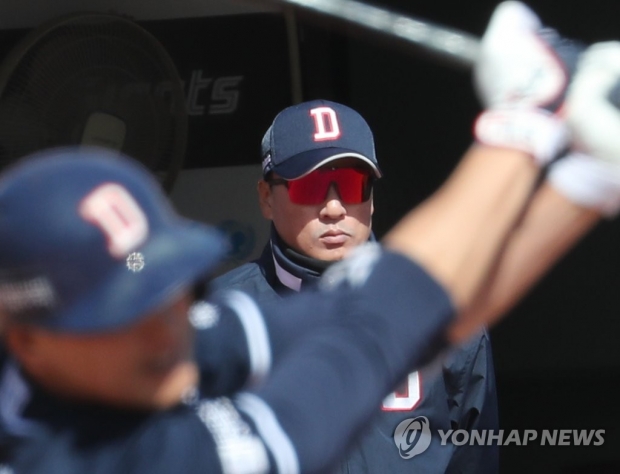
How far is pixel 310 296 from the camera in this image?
4.45ft

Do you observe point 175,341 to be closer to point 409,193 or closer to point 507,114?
point 507,114

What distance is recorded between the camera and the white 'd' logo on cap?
2.48 meters

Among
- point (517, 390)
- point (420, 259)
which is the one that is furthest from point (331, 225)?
point (517, 390)

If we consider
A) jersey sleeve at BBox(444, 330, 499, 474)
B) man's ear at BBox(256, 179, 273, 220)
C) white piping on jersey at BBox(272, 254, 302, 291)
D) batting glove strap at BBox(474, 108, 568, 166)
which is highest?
batting glove strap at BBox(474, 108, 568, 166)

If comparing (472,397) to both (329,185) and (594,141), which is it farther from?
(594,141)

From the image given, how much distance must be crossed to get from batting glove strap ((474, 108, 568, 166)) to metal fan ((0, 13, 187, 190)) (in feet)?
7.34

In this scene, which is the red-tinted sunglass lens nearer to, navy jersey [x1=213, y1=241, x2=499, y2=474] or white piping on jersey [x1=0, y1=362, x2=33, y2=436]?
navy jersey [x1=213, y1=241, x2=499, y2=474]

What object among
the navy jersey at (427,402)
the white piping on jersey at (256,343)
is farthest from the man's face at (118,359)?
the navy jersey at (427,402)

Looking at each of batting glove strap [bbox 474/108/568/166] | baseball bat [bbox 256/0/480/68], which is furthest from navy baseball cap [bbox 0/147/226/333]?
baseball bat [bbox 256/0/480/68]

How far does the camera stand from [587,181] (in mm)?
1236

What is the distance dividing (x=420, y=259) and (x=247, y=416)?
0.73 feet

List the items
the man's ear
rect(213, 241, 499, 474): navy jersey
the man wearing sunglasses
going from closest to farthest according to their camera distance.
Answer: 1. rect(213, 241, 499, 474): navy jersey
2. the man wearing sunglasses
3. the man's ear

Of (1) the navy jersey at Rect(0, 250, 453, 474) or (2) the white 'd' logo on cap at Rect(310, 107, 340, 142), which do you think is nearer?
(1) the navy jersey at Rect(0, 250, 453, 474)

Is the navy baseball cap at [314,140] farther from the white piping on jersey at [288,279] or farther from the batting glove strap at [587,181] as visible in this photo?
the batting glove strap at [587,181]
